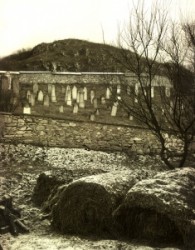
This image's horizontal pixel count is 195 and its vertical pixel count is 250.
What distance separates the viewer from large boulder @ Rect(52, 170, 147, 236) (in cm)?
630

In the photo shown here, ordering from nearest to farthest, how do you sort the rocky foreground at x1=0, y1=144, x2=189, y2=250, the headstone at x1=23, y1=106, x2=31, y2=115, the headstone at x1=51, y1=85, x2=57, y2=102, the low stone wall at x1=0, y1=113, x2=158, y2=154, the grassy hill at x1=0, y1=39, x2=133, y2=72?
the rocky foreground at x1=0, y1=144, x2=189, y2=250
the low stone wall at x1=0, y1=113, x2=158, y2=154
the headstone at x1=23, y1=106, x2=31, y2=115
the headstone at x1=51, y1=85, x2=57, y2=102
the grassy hill at x1=0, y1=39, x2=133, y2=72

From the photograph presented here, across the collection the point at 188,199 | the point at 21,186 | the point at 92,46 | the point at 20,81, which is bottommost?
the point at 21,186

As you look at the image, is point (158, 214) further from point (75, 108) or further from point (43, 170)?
point (75, 108)

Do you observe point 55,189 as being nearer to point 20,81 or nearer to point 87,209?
point 87,209

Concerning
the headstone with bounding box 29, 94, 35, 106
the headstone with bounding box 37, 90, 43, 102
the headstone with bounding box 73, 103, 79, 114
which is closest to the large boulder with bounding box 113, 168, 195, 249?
the headstone with bounding box 29, 94, 35, 106

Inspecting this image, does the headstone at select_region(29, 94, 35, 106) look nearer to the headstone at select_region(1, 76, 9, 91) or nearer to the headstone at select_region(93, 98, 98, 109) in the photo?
the headstone at select_region(1, 76, 9, 91)

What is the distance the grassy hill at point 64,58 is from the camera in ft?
83.7

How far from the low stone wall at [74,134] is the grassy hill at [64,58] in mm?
7884

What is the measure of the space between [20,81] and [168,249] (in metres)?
12.4

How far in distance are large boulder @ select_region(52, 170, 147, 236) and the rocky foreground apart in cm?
22

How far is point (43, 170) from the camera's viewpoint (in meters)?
12.1

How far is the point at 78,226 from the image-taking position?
21.3 feet

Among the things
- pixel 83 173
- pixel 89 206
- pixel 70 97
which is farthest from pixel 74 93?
pixel 89 206

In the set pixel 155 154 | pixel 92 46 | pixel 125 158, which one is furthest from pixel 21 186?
pixel 92 46
